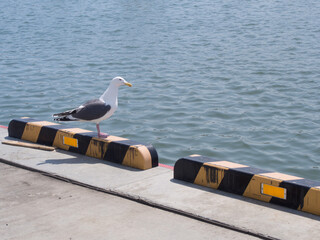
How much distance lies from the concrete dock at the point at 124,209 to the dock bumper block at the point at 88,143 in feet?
0.51

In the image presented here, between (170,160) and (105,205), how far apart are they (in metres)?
3.94

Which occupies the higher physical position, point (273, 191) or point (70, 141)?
point (70, 141)

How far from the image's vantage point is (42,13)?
32531 millimetres

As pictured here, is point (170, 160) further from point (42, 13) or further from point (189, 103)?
point (42, 13)

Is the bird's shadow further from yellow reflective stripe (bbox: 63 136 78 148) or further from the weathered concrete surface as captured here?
the weathered concrete surface

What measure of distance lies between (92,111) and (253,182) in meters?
2.64

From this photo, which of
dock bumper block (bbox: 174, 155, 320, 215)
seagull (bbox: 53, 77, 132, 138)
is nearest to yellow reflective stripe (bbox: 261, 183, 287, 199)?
dock bumper block (bbox: 174, 155, 320, 215)

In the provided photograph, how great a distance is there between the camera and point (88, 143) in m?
7.77

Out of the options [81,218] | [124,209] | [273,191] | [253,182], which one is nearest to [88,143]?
[124,209]

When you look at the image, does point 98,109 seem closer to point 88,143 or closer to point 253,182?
point 88,143

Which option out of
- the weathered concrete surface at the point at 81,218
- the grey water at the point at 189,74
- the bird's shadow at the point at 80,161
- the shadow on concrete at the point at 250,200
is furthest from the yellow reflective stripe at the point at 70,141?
the grey water at the point at 189,74

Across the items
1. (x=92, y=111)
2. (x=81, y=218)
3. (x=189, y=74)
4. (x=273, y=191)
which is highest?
(x=92, y=111)

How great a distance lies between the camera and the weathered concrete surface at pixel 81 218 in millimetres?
5355

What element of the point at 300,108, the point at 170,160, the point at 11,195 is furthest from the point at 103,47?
the point at 11,195
